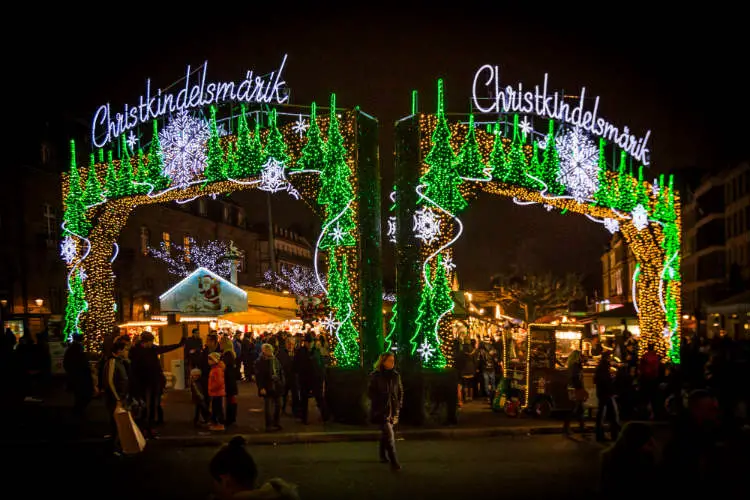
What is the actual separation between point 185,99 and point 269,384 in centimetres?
765

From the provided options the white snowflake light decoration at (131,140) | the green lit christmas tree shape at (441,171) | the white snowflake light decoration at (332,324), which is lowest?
the white snowflake light decoration at (332,324)

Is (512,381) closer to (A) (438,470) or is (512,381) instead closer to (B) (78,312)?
(A) (438,470)

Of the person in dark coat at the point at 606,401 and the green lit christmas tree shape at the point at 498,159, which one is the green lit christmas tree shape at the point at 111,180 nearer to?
the green lit christmas tree shape at the point at 498,159

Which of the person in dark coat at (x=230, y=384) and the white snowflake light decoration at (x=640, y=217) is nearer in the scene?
the person in dark coat at (x=230, y=384)

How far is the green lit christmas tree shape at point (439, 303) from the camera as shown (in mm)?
15625

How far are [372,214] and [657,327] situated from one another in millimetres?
10138

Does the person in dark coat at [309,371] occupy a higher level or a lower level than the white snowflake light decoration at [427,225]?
lower

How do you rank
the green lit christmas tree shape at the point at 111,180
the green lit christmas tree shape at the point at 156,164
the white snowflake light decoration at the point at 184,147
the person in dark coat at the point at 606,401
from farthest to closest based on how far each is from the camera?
the green lit christmas tree shape at the point at 111,180, the green lit christmas tree shape at the point at 156,164, the white snowflake light decoration at the point at 184,147, the person in dark coat at the point at 606,401

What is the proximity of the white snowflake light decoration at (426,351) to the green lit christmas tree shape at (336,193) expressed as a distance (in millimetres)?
2551

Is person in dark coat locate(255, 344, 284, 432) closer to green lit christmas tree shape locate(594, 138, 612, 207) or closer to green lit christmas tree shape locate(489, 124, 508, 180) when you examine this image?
green lit christmas tree shape locate(489, 124, 508, 180)

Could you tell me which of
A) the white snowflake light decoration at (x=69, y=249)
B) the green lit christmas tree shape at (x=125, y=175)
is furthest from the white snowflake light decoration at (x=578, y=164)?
the white snowflake light decoration at (x=69, y=249)

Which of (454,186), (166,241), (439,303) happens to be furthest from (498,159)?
(166,241)

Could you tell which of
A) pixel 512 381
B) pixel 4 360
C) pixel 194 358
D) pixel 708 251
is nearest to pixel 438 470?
pixel 512 381

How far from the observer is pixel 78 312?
72.1 feet
